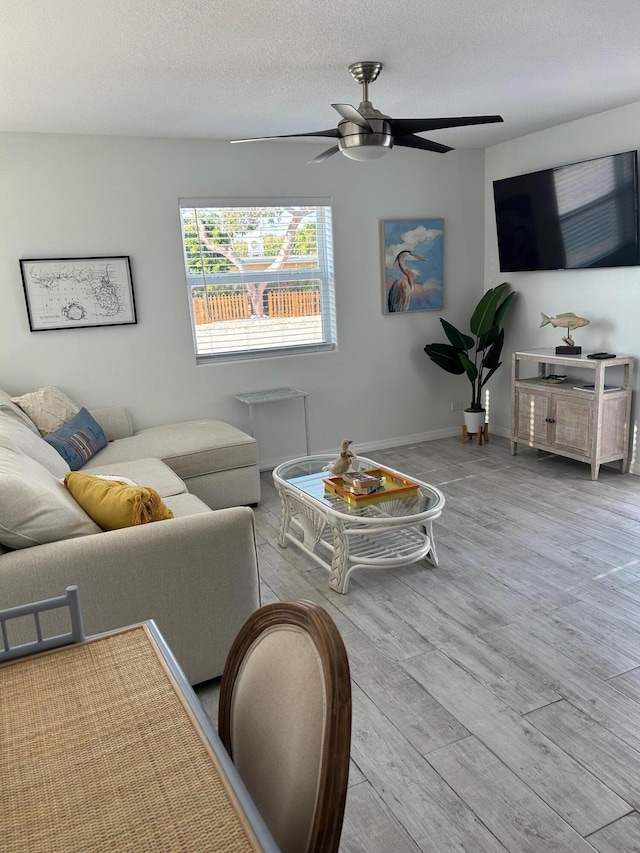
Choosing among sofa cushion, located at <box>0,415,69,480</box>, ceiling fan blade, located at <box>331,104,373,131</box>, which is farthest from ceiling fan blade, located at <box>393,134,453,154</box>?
sofa cushion, located at <box>0,415,69,480</box>

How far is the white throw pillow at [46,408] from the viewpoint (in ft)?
12.7

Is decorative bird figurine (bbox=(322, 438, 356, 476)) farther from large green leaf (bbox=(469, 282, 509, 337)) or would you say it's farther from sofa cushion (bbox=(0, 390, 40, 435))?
large green leaf (bbox=(469, 282, 509, 337))

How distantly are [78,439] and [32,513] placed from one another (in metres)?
1.81

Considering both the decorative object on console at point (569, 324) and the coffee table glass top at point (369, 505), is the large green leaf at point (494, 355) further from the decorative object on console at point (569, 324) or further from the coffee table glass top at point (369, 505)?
the coffee table glass top at point (369, 505)

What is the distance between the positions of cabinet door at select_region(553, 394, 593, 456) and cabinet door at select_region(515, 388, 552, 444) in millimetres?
89

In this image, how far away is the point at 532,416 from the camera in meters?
4.91

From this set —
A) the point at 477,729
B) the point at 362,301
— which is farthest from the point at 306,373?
the point at 477,729

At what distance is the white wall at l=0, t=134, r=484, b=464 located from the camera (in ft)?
13.7

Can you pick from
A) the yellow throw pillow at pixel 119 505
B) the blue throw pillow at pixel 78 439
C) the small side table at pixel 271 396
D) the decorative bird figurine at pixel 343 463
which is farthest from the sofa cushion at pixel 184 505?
the small side table at pixel 271 396

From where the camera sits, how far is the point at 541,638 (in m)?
2.59

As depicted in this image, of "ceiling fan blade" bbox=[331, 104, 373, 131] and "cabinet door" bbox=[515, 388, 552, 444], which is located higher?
"ceiling fan blade" bbox=[331, 104, 373, 131]

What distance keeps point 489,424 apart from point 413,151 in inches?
98.0

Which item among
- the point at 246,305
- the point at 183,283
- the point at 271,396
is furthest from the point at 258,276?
the point at 271,396

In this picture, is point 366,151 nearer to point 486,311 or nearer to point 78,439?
point 78,439
